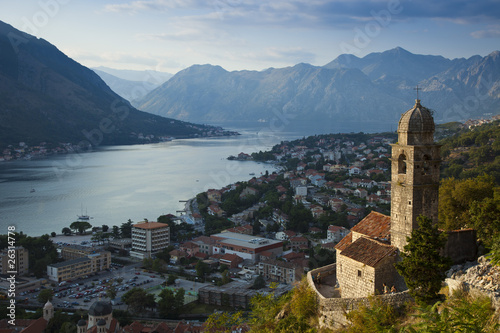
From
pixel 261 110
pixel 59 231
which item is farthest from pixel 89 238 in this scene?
pixel 261 110

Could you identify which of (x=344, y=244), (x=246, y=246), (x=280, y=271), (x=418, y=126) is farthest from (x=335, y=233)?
(x=418, y=126)

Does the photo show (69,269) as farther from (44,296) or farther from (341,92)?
(341,92)

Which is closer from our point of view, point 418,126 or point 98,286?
point 418,126

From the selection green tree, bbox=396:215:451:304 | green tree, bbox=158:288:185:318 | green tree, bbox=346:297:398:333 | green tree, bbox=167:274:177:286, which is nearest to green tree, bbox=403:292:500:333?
green tree, bbox=396:215:451:304

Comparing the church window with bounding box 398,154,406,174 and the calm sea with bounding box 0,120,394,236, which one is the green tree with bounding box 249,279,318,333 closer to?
the church window with bounding box 398,154,406,174

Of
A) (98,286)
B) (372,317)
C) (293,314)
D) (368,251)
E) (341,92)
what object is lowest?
(98,286)
